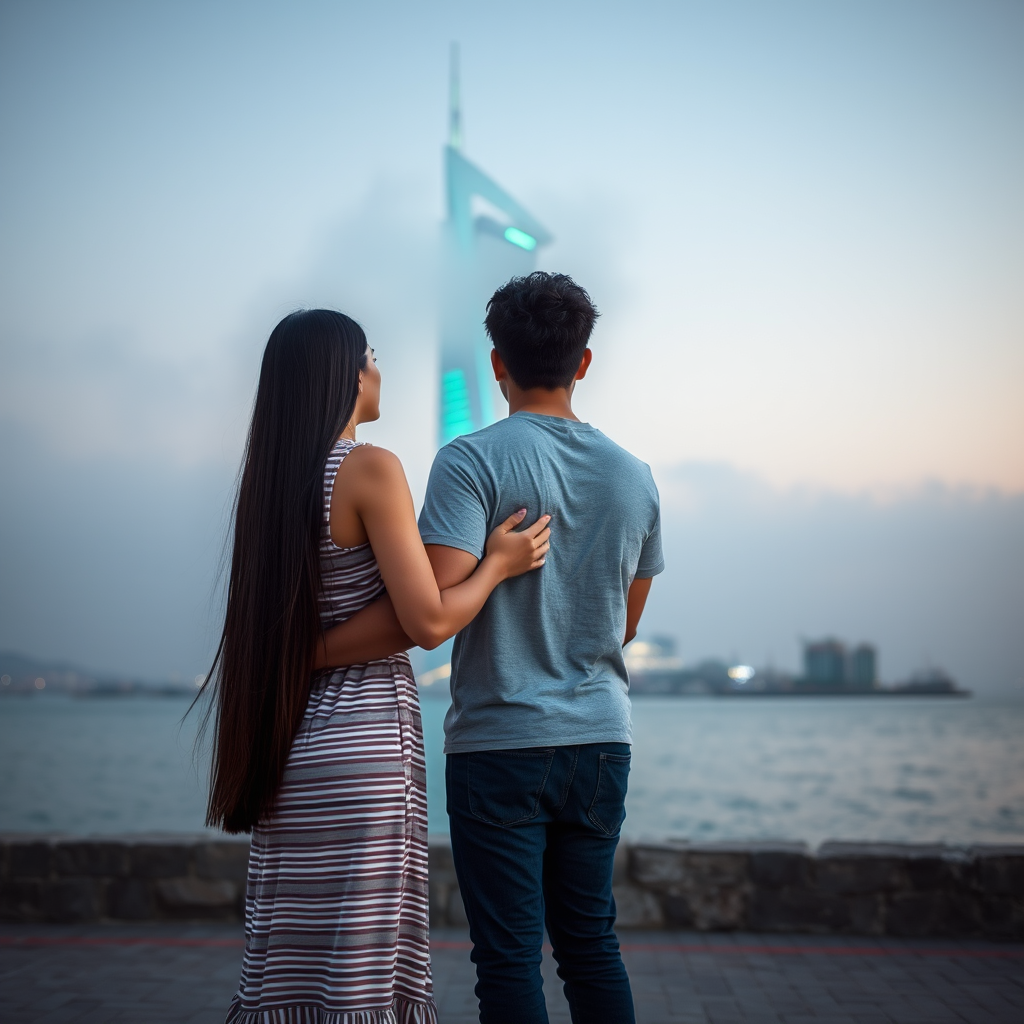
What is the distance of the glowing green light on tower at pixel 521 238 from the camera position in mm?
28766

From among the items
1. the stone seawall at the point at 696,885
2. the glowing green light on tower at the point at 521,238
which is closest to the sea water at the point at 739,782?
the stone seawall at the point at 696,885

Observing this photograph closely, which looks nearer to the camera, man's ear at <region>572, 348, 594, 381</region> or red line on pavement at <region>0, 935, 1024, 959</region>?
man's ear at <region>572, 348, 594, 381</region>

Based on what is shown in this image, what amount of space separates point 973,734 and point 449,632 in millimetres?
51637

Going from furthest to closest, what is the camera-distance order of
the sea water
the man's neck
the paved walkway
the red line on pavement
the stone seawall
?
the sea water → the stone seawall → the red line on pavement → the paved walkway → the man's neck

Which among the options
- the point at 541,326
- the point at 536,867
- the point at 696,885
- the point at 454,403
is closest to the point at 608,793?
the point at 536,867

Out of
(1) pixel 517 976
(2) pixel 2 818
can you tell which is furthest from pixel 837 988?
(2) pixel 2 818

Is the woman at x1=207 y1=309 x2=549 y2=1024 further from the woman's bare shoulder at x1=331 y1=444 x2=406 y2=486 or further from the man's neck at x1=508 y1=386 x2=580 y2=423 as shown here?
the man's neck at x1=508 y1=386 x2=580 y2=423

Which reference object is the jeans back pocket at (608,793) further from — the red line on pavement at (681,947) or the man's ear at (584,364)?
the red line on pavement at (681,947)

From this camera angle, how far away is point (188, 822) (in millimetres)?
21812

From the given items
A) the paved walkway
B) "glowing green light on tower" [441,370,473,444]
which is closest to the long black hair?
the paved walkway

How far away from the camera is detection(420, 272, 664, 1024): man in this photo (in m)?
1.47

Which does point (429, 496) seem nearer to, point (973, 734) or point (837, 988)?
point (837, 988)

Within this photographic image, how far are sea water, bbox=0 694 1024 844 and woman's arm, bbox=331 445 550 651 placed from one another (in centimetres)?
766

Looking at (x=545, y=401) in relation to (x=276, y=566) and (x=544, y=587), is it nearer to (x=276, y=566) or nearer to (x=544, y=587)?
(x=544, y=587)
